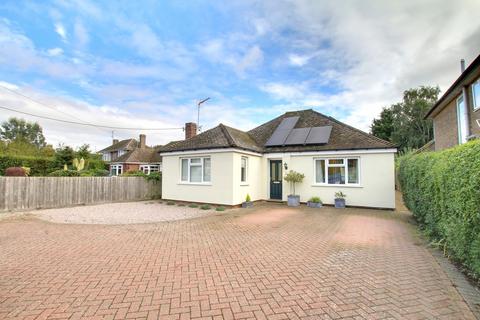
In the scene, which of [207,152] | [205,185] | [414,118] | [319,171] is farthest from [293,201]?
[414,118]

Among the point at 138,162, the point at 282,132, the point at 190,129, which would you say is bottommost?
the point at 138,162

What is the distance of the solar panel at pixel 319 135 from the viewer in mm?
14147

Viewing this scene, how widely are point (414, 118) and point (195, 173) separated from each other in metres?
34.8

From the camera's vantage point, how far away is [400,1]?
8703mm

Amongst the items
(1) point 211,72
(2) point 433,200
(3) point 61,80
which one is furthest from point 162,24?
(2) point 433,200

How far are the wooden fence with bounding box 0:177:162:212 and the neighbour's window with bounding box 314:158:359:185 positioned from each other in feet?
36.3

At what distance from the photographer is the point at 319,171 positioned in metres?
14.0

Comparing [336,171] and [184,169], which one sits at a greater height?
[184,169]

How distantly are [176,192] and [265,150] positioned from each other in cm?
620

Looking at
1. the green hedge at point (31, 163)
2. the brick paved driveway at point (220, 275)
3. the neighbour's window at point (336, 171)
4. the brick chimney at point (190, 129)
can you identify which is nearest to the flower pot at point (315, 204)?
the neighbour's window at point (336, 171)

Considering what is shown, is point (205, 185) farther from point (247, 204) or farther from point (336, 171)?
point (336, 171)

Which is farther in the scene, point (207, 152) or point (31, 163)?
point (31, 163)

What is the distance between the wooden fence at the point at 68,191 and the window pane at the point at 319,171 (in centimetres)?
1088

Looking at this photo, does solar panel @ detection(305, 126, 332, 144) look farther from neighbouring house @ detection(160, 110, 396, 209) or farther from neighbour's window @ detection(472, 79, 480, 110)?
neighbour's window @ detection(472, 79, 480, 110)
